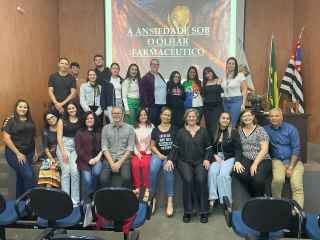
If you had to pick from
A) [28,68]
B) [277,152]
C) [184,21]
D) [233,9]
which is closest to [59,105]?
Result: [28,68]

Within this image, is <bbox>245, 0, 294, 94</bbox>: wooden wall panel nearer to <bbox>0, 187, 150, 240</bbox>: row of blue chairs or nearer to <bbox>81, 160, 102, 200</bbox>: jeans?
<bbox>81, 160, 102, 200</bbox>: jeans

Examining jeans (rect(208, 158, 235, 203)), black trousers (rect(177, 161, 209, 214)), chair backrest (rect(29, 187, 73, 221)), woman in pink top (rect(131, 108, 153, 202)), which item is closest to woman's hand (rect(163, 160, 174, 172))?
black trousers (rect(177, 161, 209, 214))

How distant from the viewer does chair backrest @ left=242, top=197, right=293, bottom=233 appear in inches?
102

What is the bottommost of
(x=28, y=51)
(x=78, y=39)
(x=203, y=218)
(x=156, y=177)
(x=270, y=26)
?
(x=203, y=218)

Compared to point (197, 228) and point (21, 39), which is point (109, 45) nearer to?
point (21, 39)

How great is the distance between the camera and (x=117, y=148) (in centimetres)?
431

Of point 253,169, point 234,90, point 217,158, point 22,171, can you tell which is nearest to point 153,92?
point 234,90

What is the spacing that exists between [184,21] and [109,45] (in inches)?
60.9

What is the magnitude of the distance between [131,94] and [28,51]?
2.23 metres

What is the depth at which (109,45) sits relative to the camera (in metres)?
7.43

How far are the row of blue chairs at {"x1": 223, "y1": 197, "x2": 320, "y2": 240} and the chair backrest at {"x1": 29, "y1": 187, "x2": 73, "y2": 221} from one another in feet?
4.30

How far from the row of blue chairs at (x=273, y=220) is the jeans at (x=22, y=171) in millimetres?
2505

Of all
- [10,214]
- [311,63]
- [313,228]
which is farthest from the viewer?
[311,63]

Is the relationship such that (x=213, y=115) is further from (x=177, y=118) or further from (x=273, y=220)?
(x=273, y=220)
